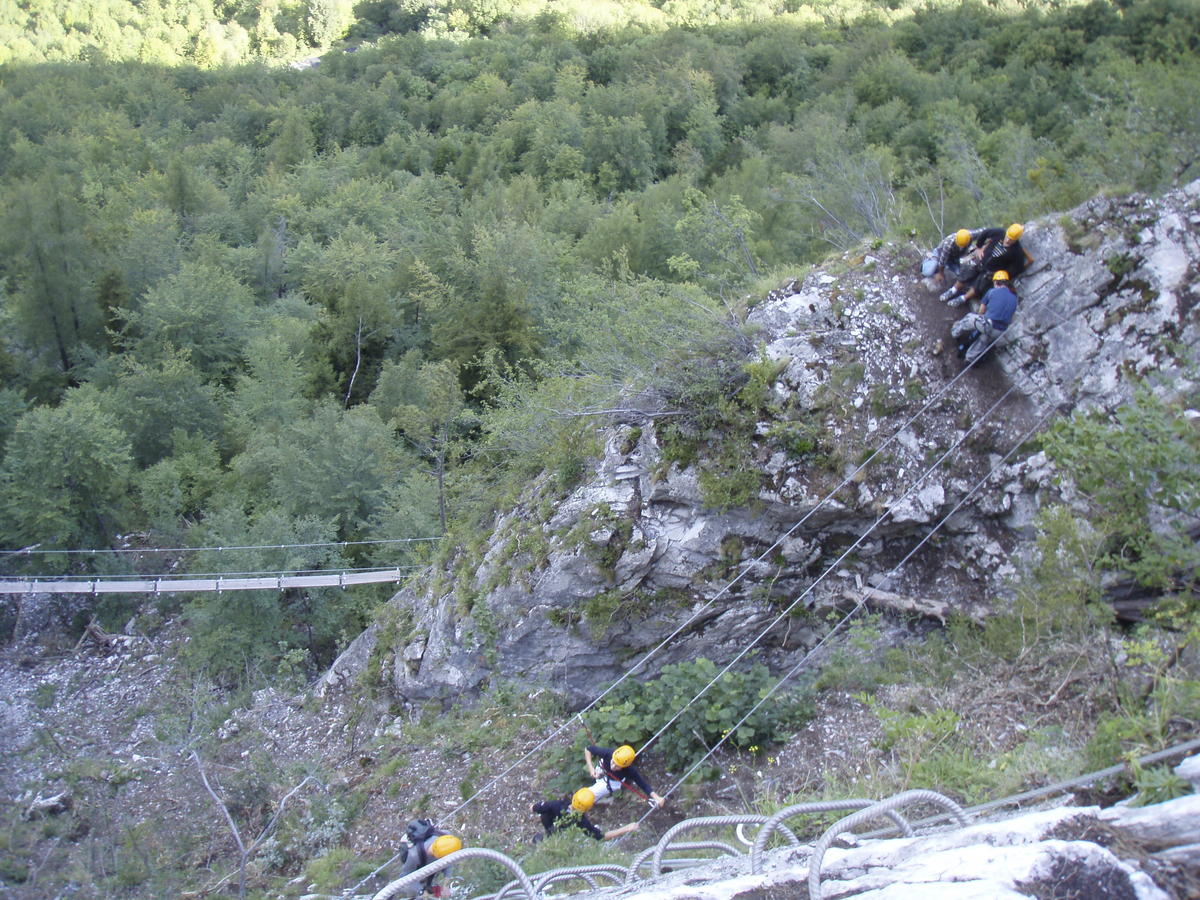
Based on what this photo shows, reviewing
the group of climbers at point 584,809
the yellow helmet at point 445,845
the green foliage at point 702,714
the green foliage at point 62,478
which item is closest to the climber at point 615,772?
the group of climbers at point 584,809

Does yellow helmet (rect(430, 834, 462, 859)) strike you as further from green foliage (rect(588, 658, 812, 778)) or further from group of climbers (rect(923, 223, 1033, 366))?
group of climbers (rect(923, 223, 1033, 366))

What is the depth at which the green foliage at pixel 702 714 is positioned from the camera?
632cm

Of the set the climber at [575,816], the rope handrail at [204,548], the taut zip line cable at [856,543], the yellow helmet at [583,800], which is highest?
the taut zip line cable at [856,543]

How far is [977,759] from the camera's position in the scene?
4594mm

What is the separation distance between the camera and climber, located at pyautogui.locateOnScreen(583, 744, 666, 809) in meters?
6.08

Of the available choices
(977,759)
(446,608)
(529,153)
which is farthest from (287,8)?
(977,759)

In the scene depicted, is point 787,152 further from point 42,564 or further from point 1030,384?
point 42,564

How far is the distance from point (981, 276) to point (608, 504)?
437 centimetres

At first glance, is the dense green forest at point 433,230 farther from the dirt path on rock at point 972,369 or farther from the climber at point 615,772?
the climber at point 615,772

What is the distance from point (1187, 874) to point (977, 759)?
86.3 inches

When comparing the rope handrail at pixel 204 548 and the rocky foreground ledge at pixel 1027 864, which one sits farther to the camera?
the rope handrail at pixel 204 548

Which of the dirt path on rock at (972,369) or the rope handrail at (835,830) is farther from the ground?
the dirt path on rock at (972,369)

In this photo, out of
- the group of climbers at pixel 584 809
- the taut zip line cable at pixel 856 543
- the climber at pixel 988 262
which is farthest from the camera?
the climber at pixel 988 262

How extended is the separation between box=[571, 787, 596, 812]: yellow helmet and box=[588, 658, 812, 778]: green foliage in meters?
0.70
